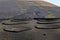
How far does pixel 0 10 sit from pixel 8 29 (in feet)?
1.48

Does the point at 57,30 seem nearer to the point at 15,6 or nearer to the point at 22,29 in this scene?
the point at 22,29

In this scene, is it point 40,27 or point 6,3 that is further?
point 6,3

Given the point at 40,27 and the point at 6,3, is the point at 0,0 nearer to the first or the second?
the point at 6,3

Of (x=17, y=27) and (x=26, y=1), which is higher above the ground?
(x=26, y=1)

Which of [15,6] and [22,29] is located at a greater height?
[15,6]

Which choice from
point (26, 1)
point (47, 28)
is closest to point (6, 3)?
point (26, 1)

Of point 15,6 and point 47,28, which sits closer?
point 47,28

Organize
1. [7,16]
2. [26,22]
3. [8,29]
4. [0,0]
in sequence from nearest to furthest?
[8,29] < [26,22] < [7,16] < [0,0]

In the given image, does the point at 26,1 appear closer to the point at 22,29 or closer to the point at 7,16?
the point at 7,16

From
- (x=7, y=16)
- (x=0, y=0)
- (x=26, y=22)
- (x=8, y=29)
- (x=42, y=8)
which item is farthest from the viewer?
(x=0, y=0)

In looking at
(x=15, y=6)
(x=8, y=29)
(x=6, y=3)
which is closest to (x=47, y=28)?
(x=8, y=29)

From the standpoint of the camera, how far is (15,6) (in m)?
2.16

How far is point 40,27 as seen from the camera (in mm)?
1714

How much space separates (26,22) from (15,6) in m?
0.42
